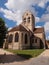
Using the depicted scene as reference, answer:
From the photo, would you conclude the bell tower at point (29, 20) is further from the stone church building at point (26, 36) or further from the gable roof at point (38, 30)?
the gable roof at point (38, 30)

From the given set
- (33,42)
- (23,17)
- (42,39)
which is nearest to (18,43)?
(33,42)

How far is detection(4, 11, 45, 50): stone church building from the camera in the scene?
1879 inches

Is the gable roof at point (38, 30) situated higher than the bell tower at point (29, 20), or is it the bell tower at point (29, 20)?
the bell tower at point (29, 20)

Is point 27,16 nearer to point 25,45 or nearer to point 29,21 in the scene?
point 29,21

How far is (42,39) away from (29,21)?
9580 millimetres

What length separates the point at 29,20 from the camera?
59.5 metres

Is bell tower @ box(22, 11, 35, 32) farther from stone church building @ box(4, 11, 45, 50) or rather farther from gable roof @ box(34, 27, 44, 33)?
gable roof @ box(34, 27, 44, 33)

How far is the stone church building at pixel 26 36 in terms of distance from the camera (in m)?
47.7

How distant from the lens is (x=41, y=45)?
179 ft

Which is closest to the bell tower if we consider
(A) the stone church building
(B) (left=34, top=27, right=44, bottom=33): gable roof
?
(A) the stone church building

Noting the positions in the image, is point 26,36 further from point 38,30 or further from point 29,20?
point 29,20

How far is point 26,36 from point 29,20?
11832mm

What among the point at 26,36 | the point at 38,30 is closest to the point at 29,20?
the point at 38,30

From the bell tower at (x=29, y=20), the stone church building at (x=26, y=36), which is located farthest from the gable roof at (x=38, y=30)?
the bell tower at (x=29, y=20)
